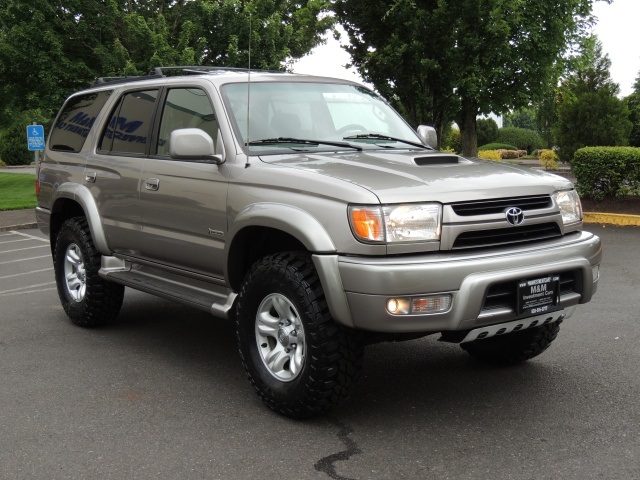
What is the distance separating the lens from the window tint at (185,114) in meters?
5.31

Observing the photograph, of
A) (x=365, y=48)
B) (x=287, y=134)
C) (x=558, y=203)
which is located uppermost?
(x=365, y=48)

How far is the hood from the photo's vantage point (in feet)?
13.6

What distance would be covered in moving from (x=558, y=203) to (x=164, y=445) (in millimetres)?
2602

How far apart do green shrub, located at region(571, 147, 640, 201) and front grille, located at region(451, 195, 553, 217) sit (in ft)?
31.1

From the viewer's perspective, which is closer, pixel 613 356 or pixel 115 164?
pixel 613 356

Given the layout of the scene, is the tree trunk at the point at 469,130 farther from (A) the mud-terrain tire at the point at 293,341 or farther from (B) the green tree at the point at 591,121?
(A) the mud-terrain tire at the point at 293,341

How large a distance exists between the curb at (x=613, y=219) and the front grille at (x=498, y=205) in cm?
889

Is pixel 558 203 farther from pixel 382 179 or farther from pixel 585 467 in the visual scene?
pixel 585 467

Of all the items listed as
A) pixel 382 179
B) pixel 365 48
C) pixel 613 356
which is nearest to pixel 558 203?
pixel 382 179

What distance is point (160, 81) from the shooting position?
596 cm

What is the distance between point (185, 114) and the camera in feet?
18.3

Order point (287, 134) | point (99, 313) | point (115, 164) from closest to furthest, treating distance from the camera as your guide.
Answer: point (287, 134)
point (115, 164)
point (99, 313)

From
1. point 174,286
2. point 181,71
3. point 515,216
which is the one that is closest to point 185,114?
point 181,71

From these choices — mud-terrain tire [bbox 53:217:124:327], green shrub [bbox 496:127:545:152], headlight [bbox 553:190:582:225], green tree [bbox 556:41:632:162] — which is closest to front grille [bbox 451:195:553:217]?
headlight [bbox 553:190:582:225]
